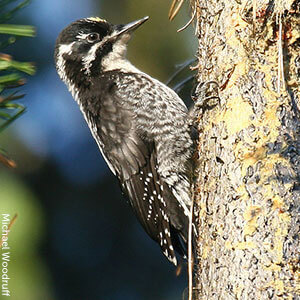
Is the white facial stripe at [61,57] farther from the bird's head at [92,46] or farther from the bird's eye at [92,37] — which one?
the bird's eye at [92,37]

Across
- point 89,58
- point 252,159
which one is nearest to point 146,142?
point 89,58

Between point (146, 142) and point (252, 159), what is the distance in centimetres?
115

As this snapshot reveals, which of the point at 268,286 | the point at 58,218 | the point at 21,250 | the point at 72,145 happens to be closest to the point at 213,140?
the point at 268,286

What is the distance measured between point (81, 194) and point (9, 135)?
2.59 feet

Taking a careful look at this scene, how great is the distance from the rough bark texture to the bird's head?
1.18 meters

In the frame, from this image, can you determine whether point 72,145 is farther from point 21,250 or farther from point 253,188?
point 253,188

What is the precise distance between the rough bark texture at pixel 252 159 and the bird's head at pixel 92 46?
1176mm

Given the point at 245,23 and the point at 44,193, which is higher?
the point at 245,23

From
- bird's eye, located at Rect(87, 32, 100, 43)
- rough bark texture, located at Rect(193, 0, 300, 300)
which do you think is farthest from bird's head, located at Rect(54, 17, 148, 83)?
rough bark texture, located at Rect(193, 0, 300, 300)

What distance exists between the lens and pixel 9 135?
194 inches

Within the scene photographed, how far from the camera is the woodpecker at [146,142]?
11.7 ft

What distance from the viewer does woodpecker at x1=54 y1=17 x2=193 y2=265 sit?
356 cm

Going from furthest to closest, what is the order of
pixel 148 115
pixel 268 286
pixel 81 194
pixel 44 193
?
pixel 81 194
pixel 44 193
pixel 148 115
pixel 268 286

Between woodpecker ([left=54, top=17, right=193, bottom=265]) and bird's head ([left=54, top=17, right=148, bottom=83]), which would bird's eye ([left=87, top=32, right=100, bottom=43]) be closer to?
bird's head ([left=54, top=17, right=148, bottom=83])
